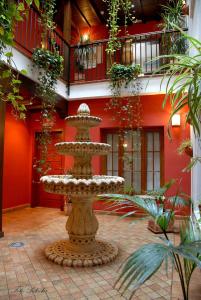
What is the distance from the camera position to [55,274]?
7.85ft

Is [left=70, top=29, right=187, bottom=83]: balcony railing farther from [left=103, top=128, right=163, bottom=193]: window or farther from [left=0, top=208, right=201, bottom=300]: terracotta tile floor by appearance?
[left=0, top=208, right=201, bottom=300]: terracotta tile floor

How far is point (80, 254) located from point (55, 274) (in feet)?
1.41

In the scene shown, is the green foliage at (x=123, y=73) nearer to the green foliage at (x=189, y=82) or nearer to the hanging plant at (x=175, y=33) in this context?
the hanging plant at (x=175, y=33)

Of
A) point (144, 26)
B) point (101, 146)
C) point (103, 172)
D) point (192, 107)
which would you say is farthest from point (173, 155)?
point (144, 26)

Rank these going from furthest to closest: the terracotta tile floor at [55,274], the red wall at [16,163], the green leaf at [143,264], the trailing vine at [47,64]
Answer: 1. the red wall at [16,163]
2. the trailing vine at [47,64]
3. the terracotta tile floor at [55,274]
4. the green leaf at [143,264]

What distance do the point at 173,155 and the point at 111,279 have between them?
3.26 m

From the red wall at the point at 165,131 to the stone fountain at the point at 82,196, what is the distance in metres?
2.38

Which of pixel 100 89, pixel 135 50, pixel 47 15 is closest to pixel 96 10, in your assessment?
pixel 135 50

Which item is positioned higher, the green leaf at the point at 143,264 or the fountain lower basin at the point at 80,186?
the fountain lower basin at the point at 80,186

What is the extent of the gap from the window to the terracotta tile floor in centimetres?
156

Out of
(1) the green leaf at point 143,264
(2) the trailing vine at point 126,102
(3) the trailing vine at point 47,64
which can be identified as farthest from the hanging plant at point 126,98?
(1) the green leaf at point 143,264

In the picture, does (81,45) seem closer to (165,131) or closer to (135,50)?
(135,50)

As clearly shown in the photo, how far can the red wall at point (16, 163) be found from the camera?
544 centimetres

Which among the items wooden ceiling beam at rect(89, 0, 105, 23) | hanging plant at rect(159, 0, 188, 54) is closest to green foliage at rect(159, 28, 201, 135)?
hanging plant at rect(159, 0, 188, 54)
